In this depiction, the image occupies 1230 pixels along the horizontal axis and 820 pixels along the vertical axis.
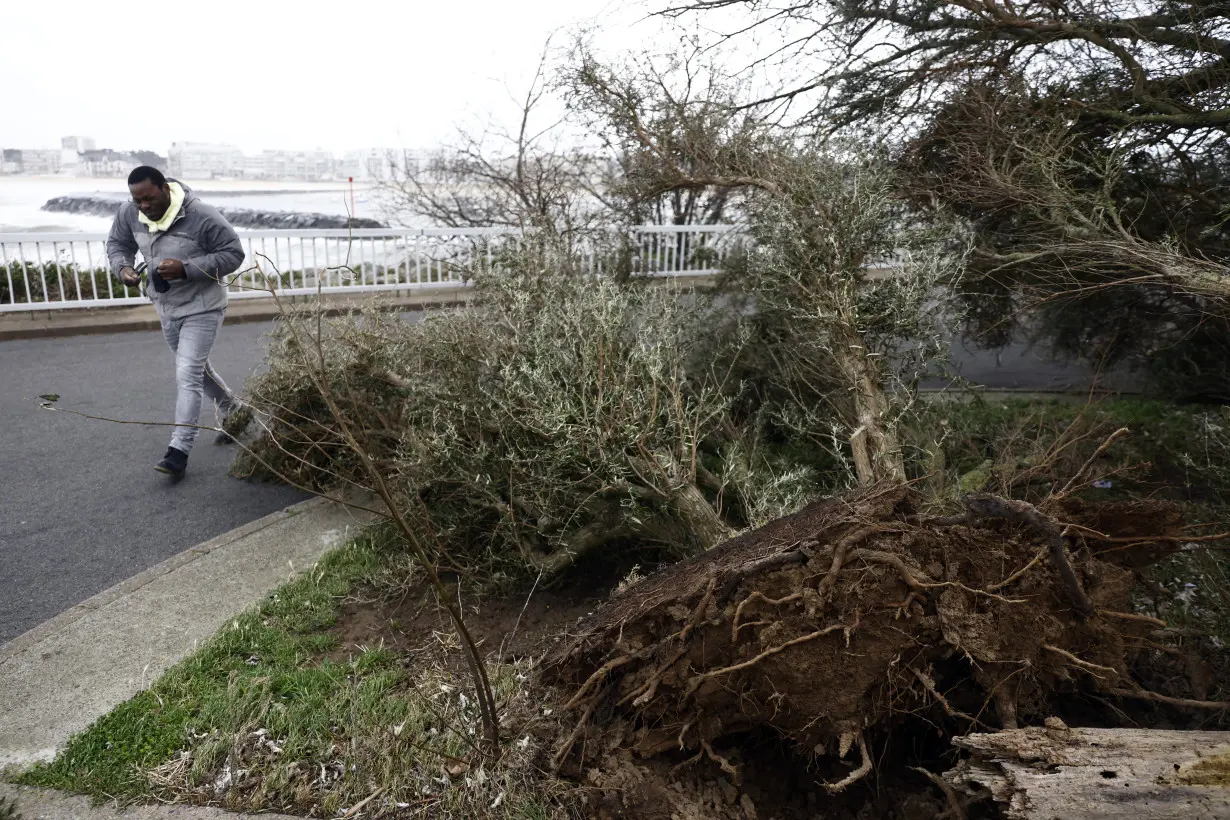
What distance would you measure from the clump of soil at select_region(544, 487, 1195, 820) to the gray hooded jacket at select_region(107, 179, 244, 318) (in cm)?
440

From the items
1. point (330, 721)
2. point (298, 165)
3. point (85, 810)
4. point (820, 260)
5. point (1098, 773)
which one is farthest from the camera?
point (298, 165)

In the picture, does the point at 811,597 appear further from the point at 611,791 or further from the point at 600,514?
the point at 600,514

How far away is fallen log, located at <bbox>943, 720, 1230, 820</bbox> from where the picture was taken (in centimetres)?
226

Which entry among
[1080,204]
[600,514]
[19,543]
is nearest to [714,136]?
[1080,204]

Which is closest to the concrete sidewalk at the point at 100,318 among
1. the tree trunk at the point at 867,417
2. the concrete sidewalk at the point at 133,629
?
the concrete sidewalk at the point at 133,629

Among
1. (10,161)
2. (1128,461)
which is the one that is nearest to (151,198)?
(1128,461)

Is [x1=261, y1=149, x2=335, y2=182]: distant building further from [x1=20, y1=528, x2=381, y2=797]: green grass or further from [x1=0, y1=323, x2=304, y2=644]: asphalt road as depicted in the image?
[x1=20, y1=528, x2=381, y2=797]: green grass

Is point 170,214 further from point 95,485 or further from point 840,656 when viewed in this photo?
point 840,656

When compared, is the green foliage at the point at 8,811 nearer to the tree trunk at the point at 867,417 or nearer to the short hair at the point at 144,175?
the tree trunk at the point at 867,417

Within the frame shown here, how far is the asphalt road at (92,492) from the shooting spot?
4523mm

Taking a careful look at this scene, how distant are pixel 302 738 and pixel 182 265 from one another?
154 inches

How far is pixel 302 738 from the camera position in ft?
10.3

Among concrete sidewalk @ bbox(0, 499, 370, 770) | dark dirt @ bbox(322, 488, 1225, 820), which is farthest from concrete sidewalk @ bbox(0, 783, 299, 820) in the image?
dark dirt @ bbox(322, 488, 1225, 820)

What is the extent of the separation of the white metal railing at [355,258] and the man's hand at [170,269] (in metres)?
2.40
